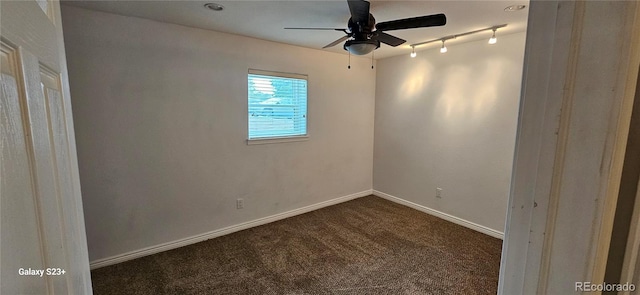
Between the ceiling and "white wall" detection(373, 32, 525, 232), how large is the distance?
457mm

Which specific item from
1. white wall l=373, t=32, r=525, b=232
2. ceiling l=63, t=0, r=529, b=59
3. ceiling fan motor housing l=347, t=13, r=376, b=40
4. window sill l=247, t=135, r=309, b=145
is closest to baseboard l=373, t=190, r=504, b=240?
white wall l=373, t=32, r=525, b=232

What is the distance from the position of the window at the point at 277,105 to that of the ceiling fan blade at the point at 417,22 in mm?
1691

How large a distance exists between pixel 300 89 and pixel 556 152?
3336 millimetres

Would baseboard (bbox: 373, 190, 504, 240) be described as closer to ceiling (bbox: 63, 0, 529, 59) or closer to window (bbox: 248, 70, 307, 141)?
window (bbox: 248, 70, 307, 141)

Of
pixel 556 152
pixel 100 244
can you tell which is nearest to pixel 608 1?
pixel 556 152

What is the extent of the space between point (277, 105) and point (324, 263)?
1944 millimetres

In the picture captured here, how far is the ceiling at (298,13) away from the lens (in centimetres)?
213

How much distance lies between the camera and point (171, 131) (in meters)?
2.79

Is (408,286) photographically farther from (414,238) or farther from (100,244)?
(100,244)

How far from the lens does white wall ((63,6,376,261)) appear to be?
2.41 m

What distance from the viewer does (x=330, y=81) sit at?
395 centimetres

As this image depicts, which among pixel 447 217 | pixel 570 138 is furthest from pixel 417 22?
pixel 447 217

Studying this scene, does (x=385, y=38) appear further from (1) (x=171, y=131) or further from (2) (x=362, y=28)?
(1) (x=171, y=131)

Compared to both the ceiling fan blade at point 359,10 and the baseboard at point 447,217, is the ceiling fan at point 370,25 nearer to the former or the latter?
the ceiling fan blade at point 359,10
